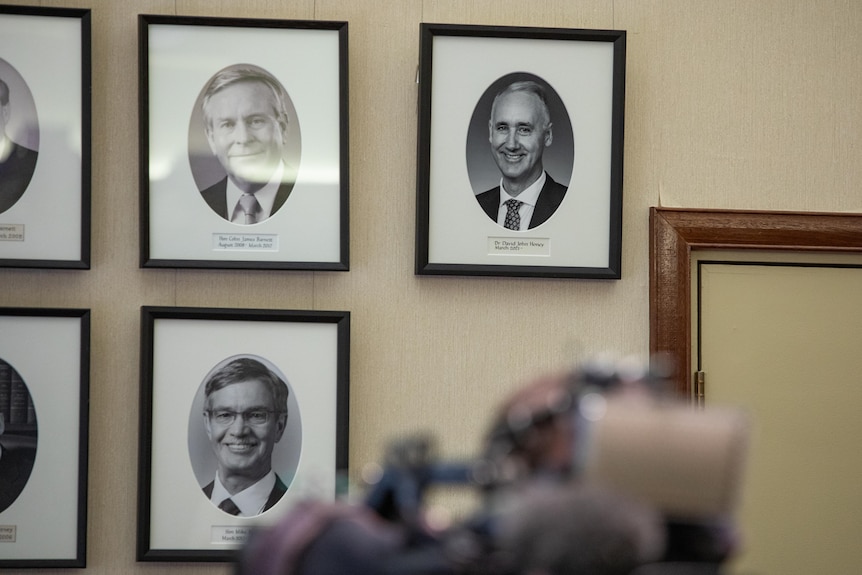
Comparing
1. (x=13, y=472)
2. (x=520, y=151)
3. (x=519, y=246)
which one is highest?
(x=520, y=151)

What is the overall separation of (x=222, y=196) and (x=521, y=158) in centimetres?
68

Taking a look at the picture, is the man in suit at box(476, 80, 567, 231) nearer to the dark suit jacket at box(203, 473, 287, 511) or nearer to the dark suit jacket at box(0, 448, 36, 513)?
the dark suit jacket at box(203, 473, 287, 511)

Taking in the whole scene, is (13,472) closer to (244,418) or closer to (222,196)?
(244,418)

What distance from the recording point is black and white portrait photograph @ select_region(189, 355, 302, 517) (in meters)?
2.13

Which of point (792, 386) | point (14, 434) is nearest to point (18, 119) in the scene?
point (14, 434)

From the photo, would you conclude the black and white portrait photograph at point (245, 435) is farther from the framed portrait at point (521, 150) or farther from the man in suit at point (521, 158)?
the man in suit at point (521, 158)

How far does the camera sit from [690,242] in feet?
7.29

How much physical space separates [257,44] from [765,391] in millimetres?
1403

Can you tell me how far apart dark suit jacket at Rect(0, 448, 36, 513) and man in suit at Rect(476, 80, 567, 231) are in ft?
3.79

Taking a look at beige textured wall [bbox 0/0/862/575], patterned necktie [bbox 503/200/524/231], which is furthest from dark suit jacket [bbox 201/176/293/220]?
patterned necktie [bbox 503/200/524/231]

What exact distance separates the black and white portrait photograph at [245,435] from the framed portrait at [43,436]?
261 millimetres

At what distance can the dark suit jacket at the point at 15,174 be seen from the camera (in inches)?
83.6

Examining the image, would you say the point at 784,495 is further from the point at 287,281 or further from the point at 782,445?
the point at 287,281

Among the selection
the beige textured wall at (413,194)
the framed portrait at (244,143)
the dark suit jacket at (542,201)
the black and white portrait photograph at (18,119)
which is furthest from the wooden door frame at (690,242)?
the black and white portrait photograph at (18,119)
